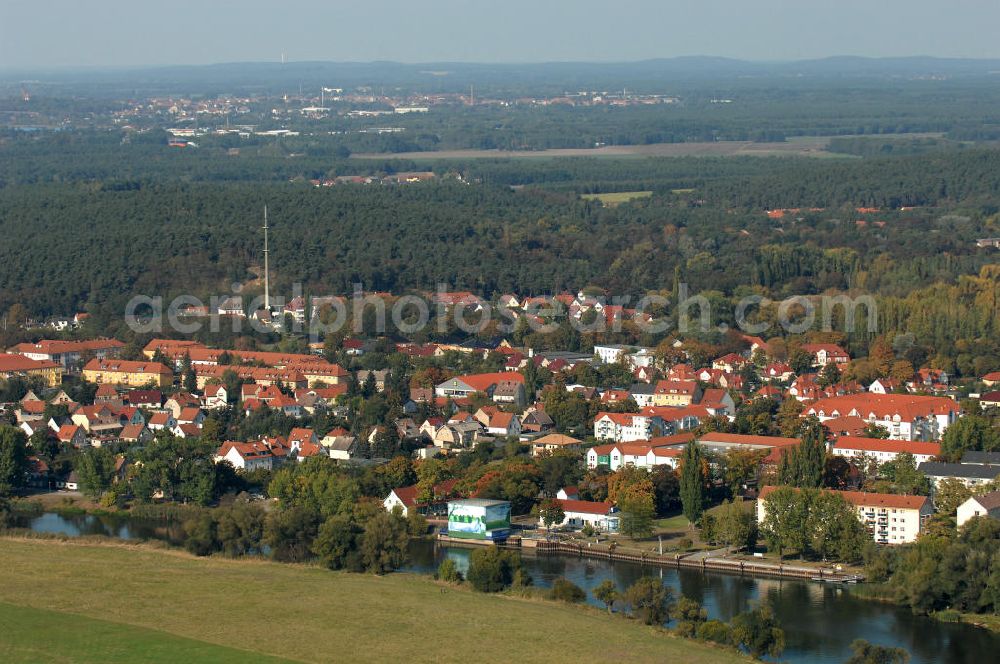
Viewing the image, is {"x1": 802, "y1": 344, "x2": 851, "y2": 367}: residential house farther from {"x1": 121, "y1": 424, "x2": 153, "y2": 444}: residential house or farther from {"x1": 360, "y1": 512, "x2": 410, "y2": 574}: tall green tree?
{"x1": 360, "y1": 512, "x2": 410, "y2": 574}: tall green tree

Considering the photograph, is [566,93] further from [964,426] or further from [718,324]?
[964,426]

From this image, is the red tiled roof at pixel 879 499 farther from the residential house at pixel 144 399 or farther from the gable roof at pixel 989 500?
the residential house at pixel 144 399

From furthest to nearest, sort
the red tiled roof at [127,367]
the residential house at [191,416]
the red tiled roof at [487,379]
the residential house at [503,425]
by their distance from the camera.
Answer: the red tiled roof at [127,367] < the red tiled roof at [487,379] < the residential house at [191,416] < the residential house at [503,425]

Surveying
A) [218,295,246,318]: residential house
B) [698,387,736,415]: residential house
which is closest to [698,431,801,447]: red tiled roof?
[698,387,736,415]: residential house

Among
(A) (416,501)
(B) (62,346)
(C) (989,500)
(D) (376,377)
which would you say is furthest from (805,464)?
(B) (62,346)

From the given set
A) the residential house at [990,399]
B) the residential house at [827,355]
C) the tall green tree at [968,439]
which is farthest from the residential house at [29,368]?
the tall green tree at [968,439]

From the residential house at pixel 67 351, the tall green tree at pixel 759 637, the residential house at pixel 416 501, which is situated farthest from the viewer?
the residential house at pixel 67 351
